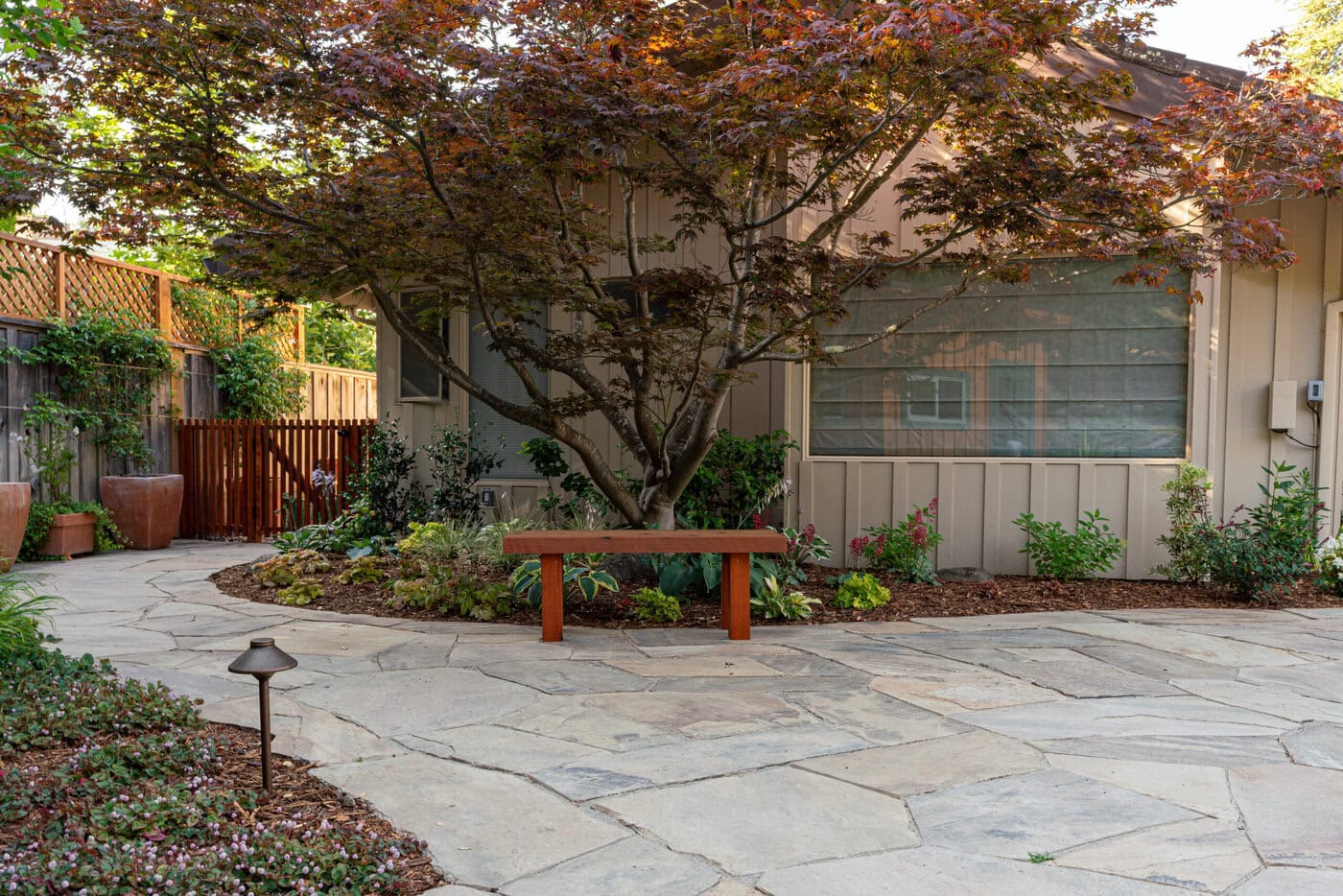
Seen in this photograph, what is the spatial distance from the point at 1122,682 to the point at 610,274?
4.86 metres

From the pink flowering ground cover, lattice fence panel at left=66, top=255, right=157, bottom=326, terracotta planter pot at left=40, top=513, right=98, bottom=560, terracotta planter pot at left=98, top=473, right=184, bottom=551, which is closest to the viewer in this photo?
the pink flowering ground cover

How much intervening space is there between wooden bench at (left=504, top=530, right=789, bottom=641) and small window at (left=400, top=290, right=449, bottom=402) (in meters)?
3.65

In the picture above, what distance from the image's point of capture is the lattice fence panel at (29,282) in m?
8.35

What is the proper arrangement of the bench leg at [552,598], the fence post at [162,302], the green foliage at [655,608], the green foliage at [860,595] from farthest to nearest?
the fence post at [162,302] < the green foliage at [860,595] < the green foliage at [655,608] < the bench leg at [552,598]

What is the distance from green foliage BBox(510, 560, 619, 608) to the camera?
17.7 feet

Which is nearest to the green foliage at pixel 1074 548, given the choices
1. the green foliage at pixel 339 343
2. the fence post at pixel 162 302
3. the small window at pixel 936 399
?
the small window at pixel 936 399

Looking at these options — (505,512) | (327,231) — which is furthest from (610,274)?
(327,231)

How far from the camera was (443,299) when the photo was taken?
18.7 feet

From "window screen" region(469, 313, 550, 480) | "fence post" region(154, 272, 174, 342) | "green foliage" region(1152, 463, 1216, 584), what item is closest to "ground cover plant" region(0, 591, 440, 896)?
"window screen" region(469, 313, 550, 480)

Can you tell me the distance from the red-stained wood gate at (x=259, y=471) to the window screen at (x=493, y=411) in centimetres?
193

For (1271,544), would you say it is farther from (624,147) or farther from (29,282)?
(29,282)

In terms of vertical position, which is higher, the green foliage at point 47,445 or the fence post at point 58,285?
the fence post at point 58,285

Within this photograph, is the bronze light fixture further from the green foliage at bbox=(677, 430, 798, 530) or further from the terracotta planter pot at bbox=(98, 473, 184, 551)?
the terracotta planter pot at bbox=(98, 473, 184, 551)

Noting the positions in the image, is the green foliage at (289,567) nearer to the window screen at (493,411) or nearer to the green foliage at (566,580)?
the window screen at (493,411)
